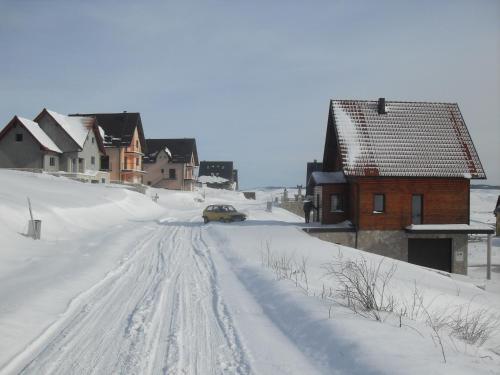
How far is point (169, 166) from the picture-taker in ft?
214

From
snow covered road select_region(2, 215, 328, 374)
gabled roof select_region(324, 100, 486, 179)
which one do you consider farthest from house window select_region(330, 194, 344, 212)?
snow covered road select_region(2, 215, 328, 374)

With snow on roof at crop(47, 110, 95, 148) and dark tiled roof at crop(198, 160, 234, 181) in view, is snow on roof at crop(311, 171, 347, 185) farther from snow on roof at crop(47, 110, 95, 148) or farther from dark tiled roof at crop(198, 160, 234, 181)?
dark tiled roof at crop(198, 160, 234, 181)

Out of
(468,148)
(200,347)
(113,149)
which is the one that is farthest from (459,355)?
(113,149)

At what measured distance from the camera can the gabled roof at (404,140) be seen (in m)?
21.1

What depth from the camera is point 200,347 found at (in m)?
5.32

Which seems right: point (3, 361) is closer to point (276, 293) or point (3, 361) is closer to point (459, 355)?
point (276, 293)

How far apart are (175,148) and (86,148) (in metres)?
23.7

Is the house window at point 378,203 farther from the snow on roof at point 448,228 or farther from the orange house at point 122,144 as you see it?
the orange house at point 122,144

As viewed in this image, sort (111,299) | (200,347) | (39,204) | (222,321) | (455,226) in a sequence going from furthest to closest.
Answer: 1. (455,226)
2. (39,204)
3. (111,299)
4. (222,321)
5. (200,347)

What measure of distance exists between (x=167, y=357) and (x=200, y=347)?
50 cm

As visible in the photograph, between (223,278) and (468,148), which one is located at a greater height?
(468,148)

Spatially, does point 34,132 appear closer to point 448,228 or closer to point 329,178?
point 329,178

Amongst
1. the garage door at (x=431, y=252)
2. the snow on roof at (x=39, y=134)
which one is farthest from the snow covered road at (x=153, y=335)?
the snow on roof at (x=39, y=134)

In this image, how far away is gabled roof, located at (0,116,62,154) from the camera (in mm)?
38188
